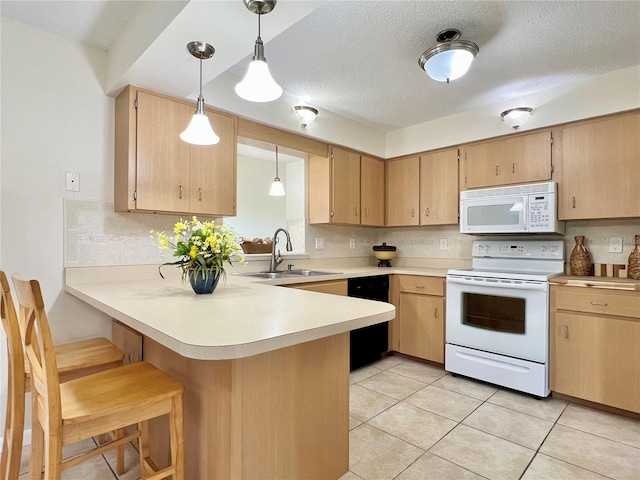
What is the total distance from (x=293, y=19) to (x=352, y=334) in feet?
7.72

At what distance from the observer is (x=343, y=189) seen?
3449 millimetres

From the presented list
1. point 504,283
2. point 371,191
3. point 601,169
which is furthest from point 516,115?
point 371,191

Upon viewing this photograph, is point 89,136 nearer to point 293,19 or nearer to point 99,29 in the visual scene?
point 99,29

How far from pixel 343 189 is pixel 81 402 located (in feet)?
8.97

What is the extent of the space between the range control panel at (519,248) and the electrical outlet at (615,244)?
32cm

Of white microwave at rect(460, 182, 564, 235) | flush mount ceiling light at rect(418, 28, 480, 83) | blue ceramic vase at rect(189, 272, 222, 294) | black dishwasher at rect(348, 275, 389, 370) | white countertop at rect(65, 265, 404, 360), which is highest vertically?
flush mount ceiling light at rect(418, 28, 480, 83)

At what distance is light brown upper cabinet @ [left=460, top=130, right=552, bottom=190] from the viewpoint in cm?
284

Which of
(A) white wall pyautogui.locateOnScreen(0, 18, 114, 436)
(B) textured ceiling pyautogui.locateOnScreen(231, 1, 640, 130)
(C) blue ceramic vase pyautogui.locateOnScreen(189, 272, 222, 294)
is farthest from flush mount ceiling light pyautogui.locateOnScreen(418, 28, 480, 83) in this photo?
(A) white wall pyautogui.locateOnScreen(0, 18, 114, 436)

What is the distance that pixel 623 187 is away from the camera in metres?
2.47

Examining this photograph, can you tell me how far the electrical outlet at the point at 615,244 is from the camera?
2.69 meters

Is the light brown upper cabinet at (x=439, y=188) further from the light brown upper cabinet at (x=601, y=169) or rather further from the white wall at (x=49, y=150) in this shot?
the white wall at (x=49, y=150)

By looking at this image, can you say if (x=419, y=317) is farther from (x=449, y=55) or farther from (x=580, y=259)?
(x=449, y=55)

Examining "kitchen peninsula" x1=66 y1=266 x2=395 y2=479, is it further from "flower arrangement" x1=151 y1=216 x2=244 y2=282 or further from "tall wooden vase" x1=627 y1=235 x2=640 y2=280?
"tall wooden vase" x1=627 y1=235 x2=640 y2=280

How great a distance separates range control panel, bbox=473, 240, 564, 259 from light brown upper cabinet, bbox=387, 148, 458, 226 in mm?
357
